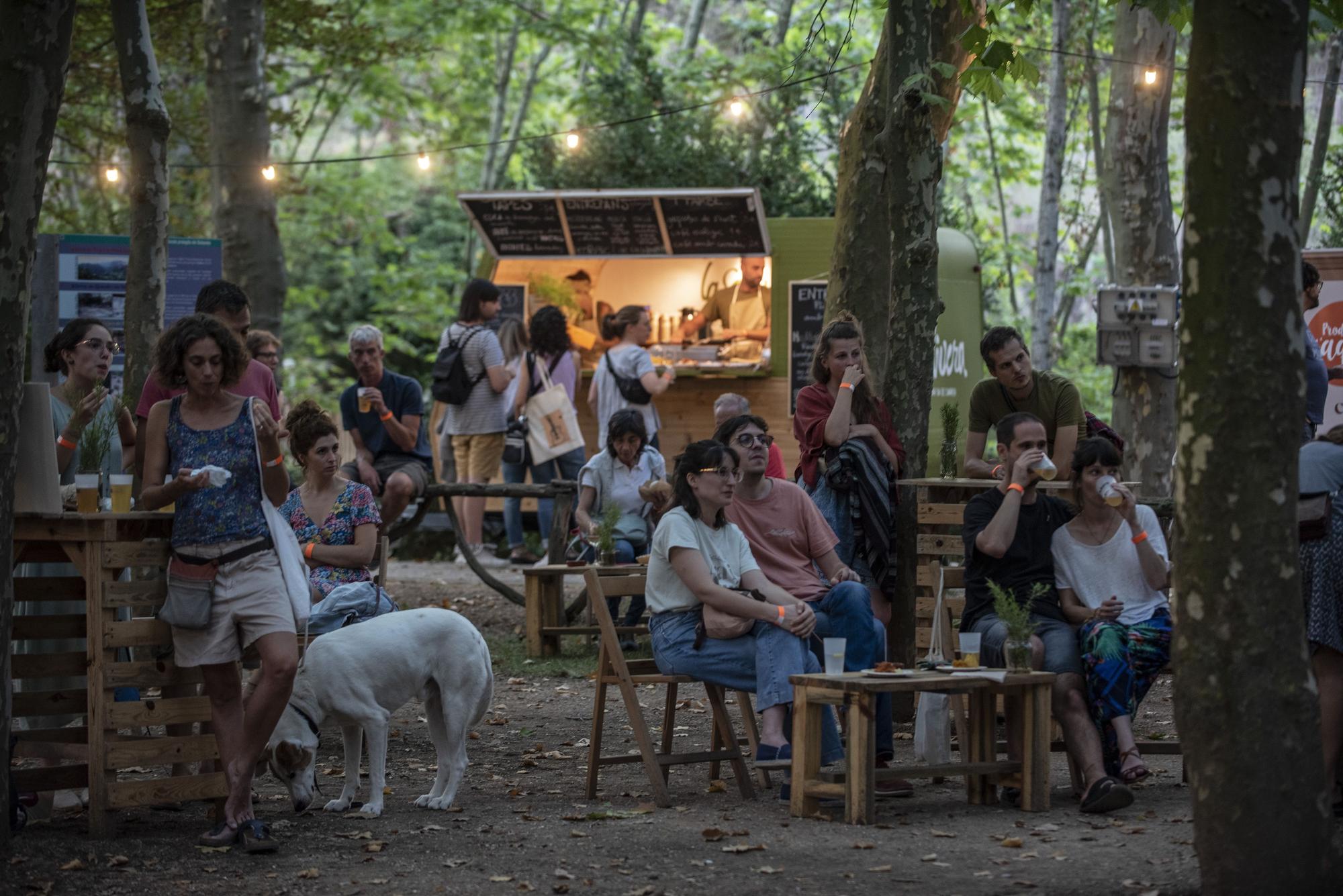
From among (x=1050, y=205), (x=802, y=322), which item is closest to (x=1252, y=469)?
(x=802, y=322)

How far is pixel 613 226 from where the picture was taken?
14.7m

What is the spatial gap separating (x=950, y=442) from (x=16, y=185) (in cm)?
471

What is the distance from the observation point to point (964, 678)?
19.0ft

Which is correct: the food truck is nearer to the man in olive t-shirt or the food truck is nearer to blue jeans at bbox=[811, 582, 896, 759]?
the man in olive t-shirt

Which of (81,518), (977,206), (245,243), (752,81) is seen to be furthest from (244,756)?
(977,206)

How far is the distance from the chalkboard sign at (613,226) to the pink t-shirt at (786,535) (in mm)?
8042

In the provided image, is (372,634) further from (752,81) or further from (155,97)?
(752,81)

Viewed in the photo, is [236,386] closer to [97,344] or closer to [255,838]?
[97,344]

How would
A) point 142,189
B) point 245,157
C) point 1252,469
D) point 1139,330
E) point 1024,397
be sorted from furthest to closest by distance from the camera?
point 245,157
point 1139,330
point 142,189
point 1024,397
point 1252,469

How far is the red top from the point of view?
7531 mm

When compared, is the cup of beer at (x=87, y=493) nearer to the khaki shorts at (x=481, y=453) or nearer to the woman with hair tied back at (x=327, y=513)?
the woman with hair tied back at (x=327, y=513)

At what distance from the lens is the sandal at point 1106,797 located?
578cm

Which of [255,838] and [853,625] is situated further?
[853,625]

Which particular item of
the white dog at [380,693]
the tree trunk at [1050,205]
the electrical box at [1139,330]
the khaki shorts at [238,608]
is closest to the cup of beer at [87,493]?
the khaki shorts at [238,608]
